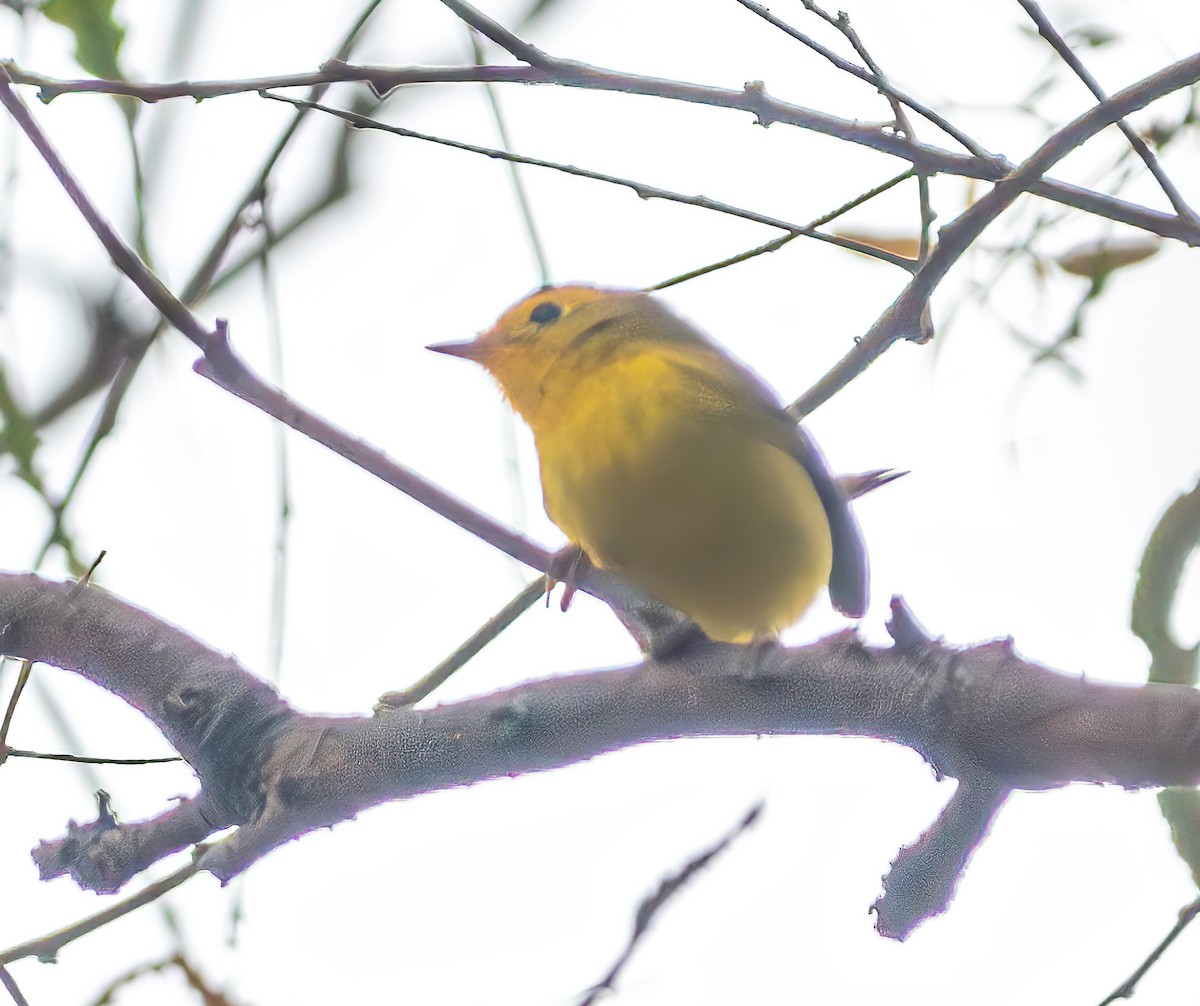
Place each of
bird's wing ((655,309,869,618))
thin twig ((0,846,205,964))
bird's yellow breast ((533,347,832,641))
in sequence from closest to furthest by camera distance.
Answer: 1. thin twig ((0,846,205,964))
2. bird's yellow breast ((533,347,832,641))
3. bird's wing ((655,309,869,618))

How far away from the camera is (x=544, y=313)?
231 cm

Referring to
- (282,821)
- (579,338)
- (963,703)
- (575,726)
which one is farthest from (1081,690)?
(579,338)

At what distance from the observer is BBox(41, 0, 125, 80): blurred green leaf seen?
1.63 meters

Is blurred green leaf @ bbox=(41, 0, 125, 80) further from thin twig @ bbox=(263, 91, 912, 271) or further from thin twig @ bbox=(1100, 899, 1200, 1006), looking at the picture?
thin twig @ bbox=(1100, 899, 1200, 1006)

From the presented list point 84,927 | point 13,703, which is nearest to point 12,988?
point 84,927

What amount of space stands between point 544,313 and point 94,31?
90 cm

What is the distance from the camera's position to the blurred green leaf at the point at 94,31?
163 cm

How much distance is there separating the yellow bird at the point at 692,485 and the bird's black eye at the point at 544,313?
0.20 m

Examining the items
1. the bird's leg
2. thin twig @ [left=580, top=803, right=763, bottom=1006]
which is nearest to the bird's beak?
the bird's leg

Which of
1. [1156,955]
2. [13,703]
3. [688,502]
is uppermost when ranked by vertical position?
[688,502]

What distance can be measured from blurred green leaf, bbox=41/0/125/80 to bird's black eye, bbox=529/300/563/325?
0.86 metres

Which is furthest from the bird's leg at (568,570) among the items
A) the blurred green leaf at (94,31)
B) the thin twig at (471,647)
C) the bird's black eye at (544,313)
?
the blurred green leaf at (94,31)

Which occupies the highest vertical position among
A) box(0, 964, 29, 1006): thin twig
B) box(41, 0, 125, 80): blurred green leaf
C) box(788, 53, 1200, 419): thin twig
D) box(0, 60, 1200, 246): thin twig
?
box(41, 0, 125, 80): blurred green leaf

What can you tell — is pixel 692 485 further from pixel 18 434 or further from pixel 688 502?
pixel 18 434
